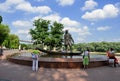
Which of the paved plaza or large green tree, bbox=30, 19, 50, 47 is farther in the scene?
large green tree, bbox=30, 19, 50, 47

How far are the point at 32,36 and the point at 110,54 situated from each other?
117 ft

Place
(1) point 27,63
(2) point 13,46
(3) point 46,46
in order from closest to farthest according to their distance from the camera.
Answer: (1) point 27,63 → (3) point 46,46 → (2) point 13,46

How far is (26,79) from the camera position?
9.99 metres

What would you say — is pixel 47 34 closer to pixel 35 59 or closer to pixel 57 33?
pixel 57 33

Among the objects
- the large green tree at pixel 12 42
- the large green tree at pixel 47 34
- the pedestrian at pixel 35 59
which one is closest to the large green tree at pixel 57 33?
the large green tree at pixel 47 34

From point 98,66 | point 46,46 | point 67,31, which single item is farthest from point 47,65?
point 46,46

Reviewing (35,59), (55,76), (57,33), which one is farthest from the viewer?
(57,33)

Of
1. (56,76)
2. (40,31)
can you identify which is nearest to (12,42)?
(40,31)

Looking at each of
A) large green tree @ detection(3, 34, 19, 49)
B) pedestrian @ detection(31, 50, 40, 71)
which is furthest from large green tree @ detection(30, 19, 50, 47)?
pedestrian @ detection(31, 50, 40, 71)

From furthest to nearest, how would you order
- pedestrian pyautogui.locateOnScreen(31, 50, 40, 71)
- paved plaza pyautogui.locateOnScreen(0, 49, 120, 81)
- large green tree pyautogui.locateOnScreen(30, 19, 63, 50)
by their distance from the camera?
1. large green tree pyautogui.locateOnScreen(30, 19, 63, 50)
2. pedestrian pyautogui.locateOnScreen(31, 50, 40, 71)
3. paved plaza pyautogui.locateOnScreen(0, 49, 120, 81)

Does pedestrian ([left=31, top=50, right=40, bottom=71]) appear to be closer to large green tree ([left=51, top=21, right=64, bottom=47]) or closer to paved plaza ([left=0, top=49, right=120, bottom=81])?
paved plaza ([left=0, top=49, right=120, bottom=81])

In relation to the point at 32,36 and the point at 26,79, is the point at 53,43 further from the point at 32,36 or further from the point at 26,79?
the point at 26,79

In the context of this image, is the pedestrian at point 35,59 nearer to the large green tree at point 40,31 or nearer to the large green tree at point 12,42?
the large green tree at point 40,31

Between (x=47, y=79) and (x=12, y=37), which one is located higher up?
(x=12, y=37)
